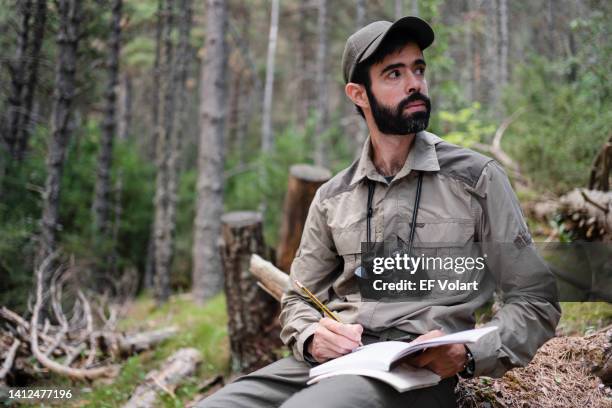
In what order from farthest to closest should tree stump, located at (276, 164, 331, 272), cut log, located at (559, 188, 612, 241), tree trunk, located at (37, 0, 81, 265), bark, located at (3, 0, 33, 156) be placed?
1. bark, located at (3, 0, 33, 156)
2. tree trunk, located at (37, 0, 81, 265)
3. tree stump, located at (276, 164, 331, 272)
4. cut log, located at (559, 188, 612, 241)

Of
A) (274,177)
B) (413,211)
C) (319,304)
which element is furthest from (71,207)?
(413,211)

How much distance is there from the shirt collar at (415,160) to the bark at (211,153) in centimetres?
862

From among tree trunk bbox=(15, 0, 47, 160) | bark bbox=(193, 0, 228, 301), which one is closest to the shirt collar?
bark bbox=(193, 0, 228, 301)

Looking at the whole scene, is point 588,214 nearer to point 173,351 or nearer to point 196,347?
point 196,347

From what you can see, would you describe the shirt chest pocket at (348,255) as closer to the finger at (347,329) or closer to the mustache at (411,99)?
the finger at (347,329)

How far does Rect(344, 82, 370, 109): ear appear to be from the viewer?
3.01 meters

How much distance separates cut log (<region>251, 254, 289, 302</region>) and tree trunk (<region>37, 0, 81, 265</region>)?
4.31 m

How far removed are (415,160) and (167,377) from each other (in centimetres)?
390

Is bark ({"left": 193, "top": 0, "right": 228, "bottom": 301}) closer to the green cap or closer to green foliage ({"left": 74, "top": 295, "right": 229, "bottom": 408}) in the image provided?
green foliage ({"left": 74, "top": 295, "right": 229, "bottom": 408})

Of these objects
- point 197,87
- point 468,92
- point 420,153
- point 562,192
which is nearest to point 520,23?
point 468,92

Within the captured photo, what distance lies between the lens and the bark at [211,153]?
1115cm

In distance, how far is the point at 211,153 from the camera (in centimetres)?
1133

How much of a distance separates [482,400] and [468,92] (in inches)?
789

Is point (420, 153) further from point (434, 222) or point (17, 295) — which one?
point (17, 295)
